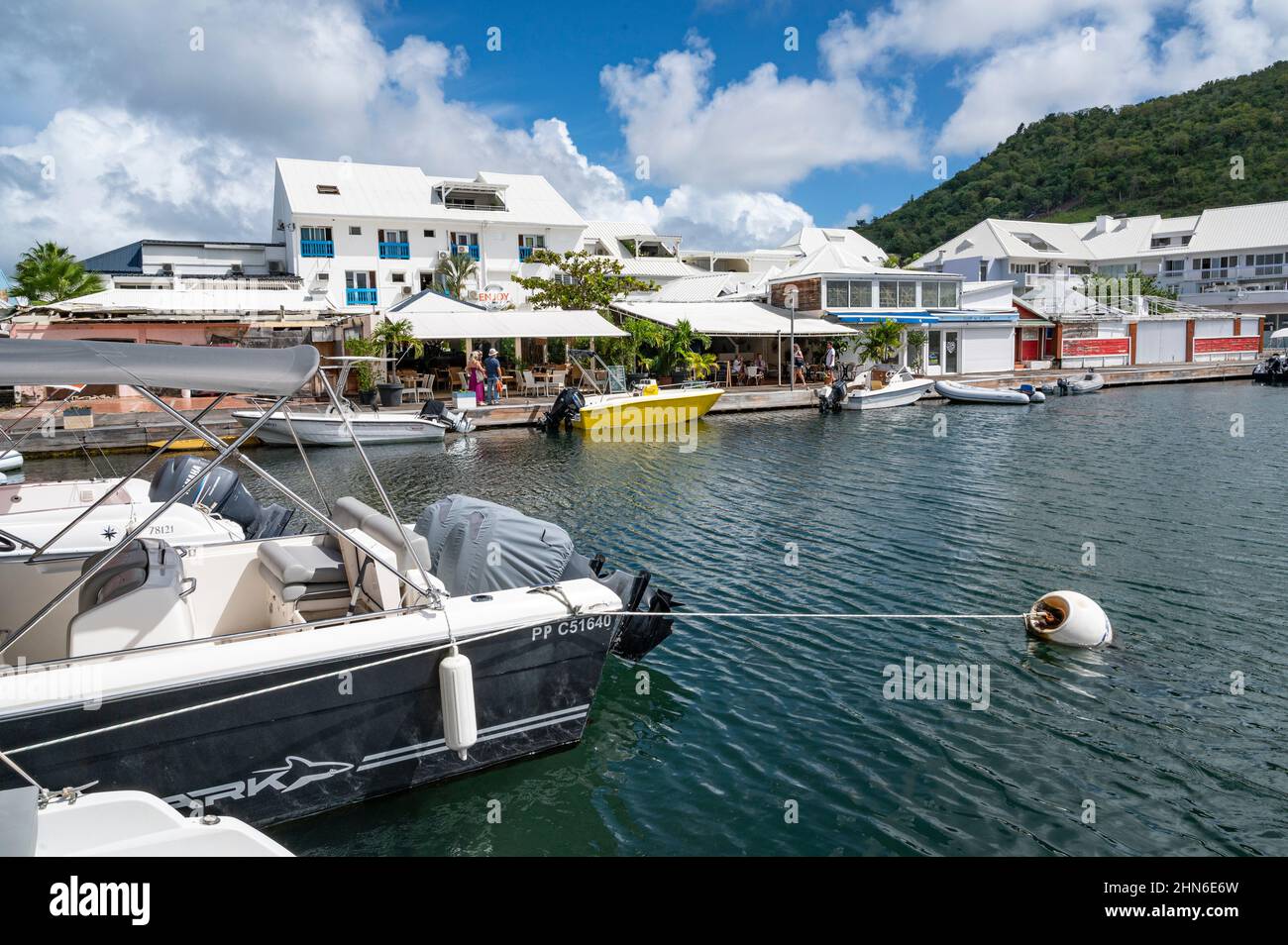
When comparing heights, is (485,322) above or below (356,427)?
above

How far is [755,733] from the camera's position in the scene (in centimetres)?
761

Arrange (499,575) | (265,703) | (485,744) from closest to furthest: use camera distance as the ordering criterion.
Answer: (265,703), (485,744), (499,575)

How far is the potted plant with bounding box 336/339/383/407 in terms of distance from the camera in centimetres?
3000

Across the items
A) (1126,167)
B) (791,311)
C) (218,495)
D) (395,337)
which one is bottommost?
(218,495)

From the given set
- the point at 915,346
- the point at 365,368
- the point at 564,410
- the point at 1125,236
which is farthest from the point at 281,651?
the point at 1125,236

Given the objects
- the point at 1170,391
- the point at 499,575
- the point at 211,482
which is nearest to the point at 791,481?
the point at 211,482

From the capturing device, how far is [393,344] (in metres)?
31.1

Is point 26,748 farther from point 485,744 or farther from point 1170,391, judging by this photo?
point 1170,391

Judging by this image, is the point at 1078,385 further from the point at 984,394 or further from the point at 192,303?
the point at 192,303

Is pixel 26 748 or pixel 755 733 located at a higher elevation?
pixel 26 748

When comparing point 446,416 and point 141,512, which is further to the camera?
point 446,416

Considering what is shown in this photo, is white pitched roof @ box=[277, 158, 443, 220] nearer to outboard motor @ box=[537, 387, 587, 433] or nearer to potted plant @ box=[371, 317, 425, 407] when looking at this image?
potted plant @ box=[371, 317, 425, 407]

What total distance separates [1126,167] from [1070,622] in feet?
355
